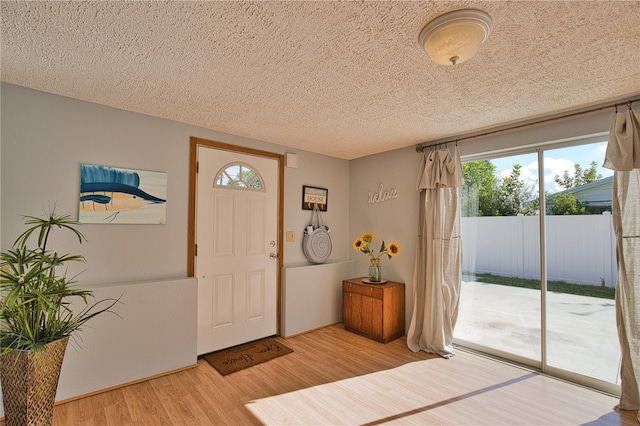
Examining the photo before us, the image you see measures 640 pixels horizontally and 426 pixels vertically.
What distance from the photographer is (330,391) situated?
8.04 feet

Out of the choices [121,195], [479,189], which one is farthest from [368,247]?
[121,195]

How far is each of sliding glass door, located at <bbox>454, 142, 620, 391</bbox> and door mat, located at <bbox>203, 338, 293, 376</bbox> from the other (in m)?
2.05

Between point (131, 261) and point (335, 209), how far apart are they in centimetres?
260

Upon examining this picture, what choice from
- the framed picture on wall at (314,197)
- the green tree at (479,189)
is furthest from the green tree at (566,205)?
the framed picture on wall at (314,197)

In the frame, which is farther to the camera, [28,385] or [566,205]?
[566,205]

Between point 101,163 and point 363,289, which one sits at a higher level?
point 101,163

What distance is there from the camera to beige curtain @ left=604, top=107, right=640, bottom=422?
2.16m

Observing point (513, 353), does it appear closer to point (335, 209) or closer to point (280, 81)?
point (335, 209)

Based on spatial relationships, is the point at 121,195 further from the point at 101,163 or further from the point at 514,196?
the point at 514,196

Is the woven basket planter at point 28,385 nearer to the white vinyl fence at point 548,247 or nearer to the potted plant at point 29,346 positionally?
the potted plant at point 29,346

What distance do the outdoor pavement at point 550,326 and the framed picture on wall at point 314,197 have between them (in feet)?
6.54

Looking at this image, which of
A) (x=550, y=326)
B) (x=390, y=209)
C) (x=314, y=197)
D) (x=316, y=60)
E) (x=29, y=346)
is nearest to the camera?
(x=29, y=346)

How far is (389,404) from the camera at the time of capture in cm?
227

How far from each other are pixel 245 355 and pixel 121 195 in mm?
1945
